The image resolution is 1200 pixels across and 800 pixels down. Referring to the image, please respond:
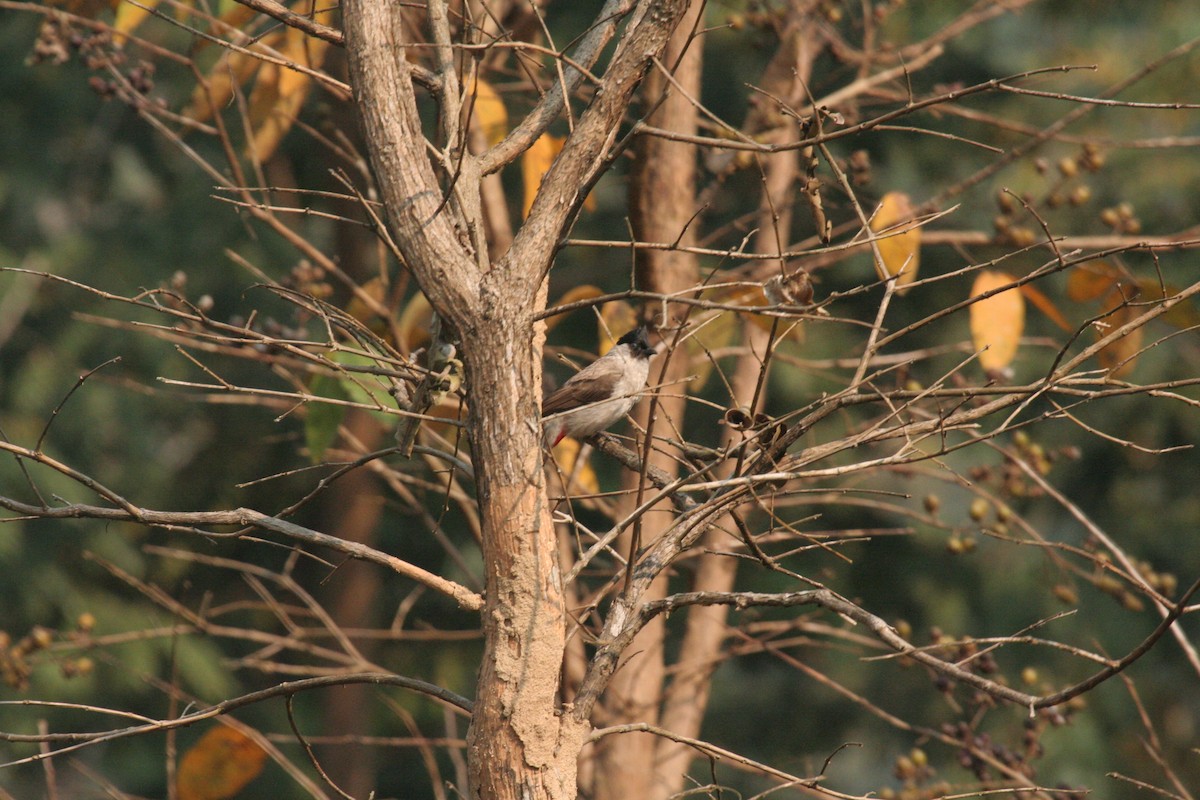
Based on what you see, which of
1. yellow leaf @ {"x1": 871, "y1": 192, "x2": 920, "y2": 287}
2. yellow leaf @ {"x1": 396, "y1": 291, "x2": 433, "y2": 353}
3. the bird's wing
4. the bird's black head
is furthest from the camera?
the bird's black head

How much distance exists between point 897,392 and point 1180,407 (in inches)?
313

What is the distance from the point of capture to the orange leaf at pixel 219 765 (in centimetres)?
338

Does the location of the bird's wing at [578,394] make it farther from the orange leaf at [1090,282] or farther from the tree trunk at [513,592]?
the tree trunk at [513,592]

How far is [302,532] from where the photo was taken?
206cm

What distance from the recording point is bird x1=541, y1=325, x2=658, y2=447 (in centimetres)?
412

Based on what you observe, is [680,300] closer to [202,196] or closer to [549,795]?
[549,795]

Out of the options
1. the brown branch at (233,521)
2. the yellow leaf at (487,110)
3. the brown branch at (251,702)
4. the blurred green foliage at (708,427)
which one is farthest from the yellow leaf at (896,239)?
the blurred green foliage at (708,427)

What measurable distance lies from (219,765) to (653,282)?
6.09ft

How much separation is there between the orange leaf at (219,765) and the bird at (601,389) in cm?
128

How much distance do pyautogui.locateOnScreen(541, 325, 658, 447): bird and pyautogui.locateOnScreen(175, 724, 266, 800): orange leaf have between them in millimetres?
1278

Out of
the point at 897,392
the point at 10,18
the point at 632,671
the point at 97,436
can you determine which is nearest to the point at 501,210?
the point at 632,671

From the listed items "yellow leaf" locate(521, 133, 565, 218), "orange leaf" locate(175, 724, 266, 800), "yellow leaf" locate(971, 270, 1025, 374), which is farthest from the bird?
"orange leaf" locate(175, 724, 266, 800)

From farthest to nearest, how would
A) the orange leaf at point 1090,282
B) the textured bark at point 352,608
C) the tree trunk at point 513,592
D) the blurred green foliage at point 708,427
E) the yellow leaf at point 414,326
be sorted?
the blurred green foliage at point 708,427, the textured bark at point 352,608, the yellow leaf at point 414,326, the orange leaf at point 1090,282, the tree trunk at point 513,592

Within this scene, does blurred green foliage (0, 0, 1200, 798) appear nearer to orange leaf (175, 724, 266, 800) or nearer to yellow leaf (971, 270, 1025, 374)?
yellow leaf (971, 270, 1025, 374)
